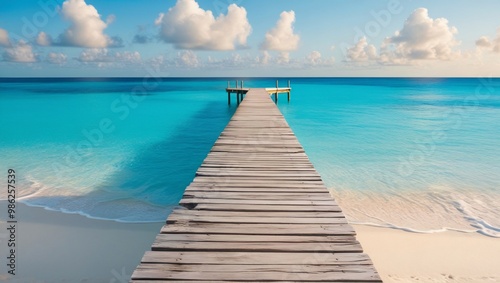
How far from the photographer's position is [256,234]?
301 centimetres

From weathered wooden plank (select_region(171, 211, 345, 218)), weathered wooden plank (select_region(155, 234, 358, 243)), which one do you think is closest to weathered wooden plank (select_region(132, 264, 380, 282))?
weathered wooden plank (select_region(155, 234, 358, 243))

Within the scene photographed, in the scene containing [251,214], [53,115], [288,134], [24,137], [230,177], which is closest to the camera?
[251,214]

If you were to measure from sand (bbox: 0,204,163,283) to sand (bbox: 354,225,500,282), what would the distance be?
12.0 ft

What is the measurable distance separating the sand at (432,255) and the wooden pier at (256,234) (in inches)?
67.5

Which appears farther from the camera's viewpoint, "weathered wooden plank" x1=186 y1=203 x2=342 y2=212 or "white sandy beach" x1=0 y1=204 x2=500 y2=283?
"white sandy beach" x1=0 y1=204 x2=500 y2=283

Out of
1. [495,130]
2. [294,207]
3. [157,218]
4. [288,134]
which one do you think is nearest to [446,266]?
[294,207]

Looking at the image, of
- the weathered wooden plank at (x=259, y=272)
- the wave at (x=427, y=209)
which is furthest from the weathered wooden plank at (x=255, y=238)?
the wave at (x=427, y=209)

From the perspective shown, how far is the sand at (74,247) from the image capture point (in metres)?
4.68

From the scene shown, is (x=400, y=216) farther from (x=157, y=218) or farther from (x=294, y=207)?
(x=157, y=218)

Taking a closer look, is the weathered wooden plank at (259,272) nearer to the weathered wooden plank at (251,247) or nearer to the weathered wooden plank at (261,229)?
the weathered wooden plank at (251,247)

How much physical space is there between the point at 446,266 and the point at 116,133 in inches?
627

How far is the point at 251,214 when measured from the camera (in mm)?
3443

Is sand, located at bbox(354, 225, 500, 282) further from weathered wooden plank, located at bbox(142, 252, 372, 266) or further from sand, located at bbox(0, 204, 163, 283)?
sand, located at bbox(0, 204, 163, 283)

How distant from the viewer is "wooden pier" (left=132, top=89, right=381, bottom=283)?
245 centimetres
